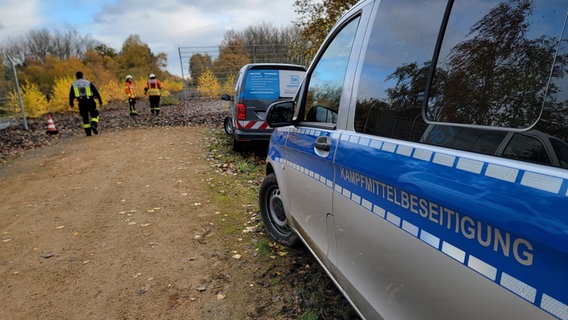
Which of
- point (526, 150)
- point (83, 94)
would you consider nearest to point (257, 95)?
point (526, 150)

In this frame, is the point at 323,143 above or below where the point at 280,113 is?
below

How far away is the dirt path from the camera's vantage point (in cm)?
281

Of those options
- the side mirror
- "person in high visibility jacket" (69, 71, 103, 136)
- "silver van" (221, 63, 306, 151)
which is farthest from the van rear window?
"person in high visibility jacket" (69, 71, 103, 136)

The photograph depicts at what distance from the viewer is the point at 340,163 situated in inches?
74.7

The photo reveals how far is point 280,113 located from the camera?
3.01m

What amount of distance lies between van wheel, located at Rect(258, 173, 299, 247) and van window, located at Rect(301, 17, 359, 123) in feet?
3.63

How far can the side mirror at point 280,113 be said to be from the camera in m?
2.95

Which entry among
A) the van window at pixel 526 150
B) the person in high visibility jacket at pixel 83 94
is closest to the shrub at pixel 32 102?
the person in high visibility jacket at pixel 83 94

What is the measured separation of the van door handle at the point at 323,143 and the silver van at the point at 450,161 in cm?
1

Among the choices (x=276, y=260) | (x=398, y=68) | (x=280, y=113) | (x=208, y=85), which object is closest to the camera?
(x=398, y=68)

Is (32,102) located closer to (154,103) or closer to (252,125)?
(154,103)

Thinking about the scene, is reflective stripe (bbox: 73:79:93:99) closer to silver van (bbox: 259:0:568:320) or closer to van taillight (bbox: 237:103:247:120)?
van taillight (bbox: 237:103:247:120)

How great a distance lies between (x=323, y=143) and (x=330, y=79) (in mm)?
533

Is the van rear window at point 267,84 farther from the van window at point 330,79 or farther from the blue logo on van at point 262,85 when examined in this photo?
the van window at point 330,79
